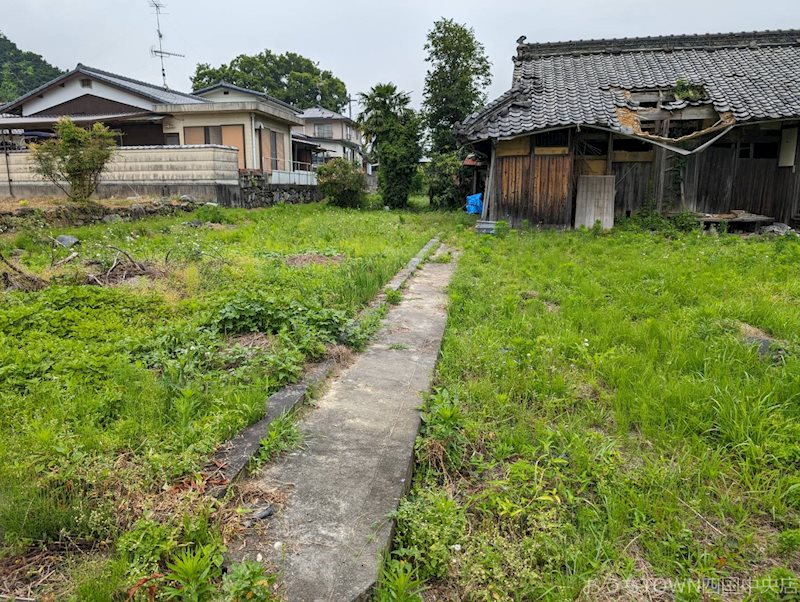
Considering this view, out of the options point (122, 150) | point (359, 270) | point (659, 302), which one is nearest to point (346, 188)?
point (122, 150)

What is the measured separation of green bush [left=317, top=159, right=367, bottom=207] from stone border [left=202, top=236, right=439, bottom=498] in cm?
1606

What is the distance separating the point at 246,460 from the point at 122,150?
15.6 m

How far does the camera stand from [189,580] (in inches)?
69.3

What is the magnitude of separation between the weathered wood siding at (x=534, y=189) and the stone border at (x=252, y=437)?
9254 millimetres

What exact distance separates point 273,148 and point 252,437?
19.7 meters

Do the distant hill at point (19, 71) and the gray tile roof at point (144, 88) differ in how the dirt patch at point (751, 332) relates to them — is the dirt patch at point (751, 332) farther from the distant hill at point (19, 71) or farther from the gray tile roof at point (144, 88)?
the distant hill at point (19, 71)

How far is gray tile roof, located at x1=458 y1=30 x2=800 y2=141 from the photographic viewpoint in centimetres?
1117

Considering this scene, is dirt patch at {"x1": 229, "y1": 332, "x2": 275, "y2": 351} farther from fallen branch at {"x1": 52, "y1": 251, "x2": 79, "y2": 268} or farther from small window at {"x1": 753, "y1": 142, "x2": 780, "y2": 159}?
small window at {"x1": 753, "y1": 142, "x2": 780, "y2": 159}

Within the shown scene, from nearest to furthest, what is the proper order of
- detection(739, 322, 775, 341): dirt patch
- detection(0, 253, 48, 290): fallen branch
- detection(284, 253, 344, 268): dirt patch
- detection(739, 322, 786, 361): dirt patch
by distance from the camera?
detection(739, 322, 786, 361): dirt patch → detection(739, 322, 775, 341): dirt patch → detection(0, 253, 48, 290): fallen branch → detection(284, 253, 344, 268): dirt patch

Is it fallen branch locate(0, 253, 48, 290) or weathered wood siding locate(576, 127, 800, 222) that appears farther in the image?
weathered wood siding locate(576, 127, 800, 222)

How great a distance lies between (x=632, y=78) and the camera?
1297cm

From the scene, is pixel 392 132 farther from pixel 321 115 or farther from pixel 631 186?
pixel 321 115

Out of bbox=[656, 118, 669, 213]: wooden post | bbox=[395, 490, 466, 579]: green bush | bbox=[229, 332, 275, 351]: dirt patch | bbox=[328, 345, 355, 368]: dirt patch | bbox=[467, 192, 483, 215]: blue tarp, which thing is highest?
bbox=[656, 118, 669, 213]: wooden post

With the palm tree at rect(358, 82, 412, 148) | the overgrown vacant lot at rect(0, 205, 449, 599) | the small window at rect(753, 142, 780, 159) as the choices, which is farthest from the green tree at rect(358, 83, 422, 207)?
the overgrown vacant lot at rect(0, 205, 449, 599)
